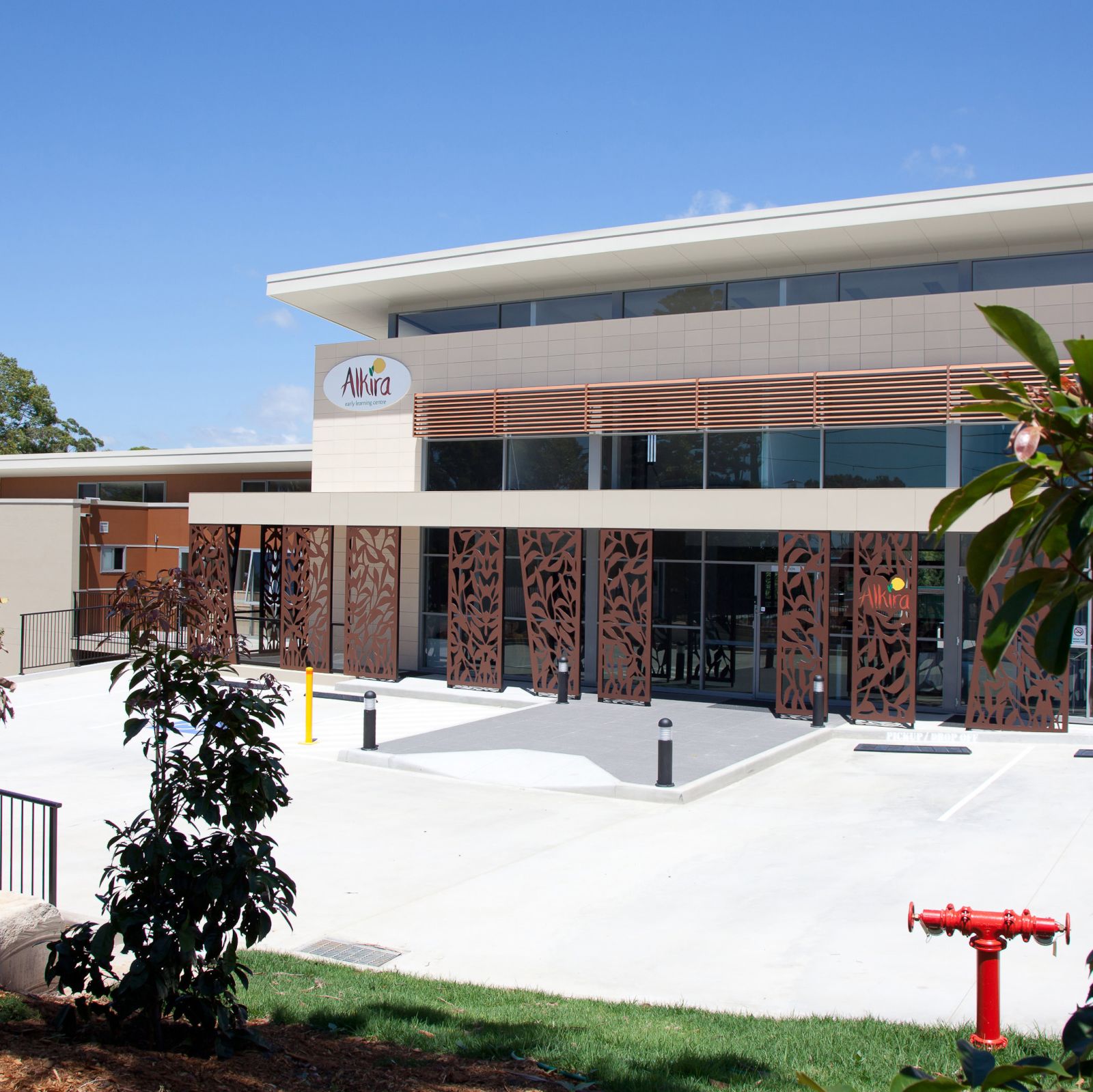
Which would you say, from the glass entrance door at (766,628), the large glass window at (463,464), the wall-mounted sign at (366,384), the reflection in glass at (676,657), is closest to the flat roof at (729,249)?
the wall-mounted sign at (366,384)

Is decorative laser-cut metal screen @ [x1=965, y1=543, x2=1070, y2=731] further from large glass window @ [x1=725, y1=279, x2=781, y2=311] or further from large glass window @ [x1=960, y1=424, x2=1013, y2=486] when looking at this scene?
large glass window @ [x1=725, y1=279, x2=781, y2=311]

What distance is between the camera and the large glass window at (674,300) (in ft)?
75.4

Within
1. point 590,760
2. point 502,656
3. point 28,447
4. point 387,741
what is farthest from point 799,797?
point 28,447

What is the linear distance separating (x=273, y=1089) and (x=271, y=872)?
3.66 feet

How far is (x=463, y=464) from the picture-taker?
24.5 m

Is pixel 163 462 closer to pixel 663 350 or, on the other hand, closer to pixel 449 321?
pixel 449 321

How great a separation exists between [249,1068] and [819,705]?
14694 mm

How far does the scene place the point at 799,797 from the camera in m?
14.1

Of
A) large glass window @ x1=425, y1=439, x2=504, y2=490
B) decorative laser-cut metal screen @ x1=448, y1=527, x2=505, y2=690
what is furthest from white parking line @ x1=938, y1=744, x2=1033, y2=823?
large glass window @ x1=425, y1=439, x2=504, y2=490

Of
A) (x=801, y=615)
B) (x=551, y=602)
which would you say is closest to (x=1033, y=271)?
(x=801, y=615)

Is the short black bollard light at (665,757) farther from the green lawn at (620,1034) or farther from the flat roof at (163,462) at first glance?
the flat roof at (163,462)

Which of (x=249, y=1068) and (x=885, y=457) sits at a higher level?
(x=885, y=457)

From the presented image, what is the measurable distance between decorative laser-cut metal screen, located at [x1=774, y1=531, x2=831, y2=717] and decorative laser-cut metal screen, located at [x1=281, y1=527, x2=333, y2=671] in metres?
10.3

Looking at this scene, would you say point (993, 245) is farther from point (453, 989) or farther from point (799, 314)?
point (453, 989)
